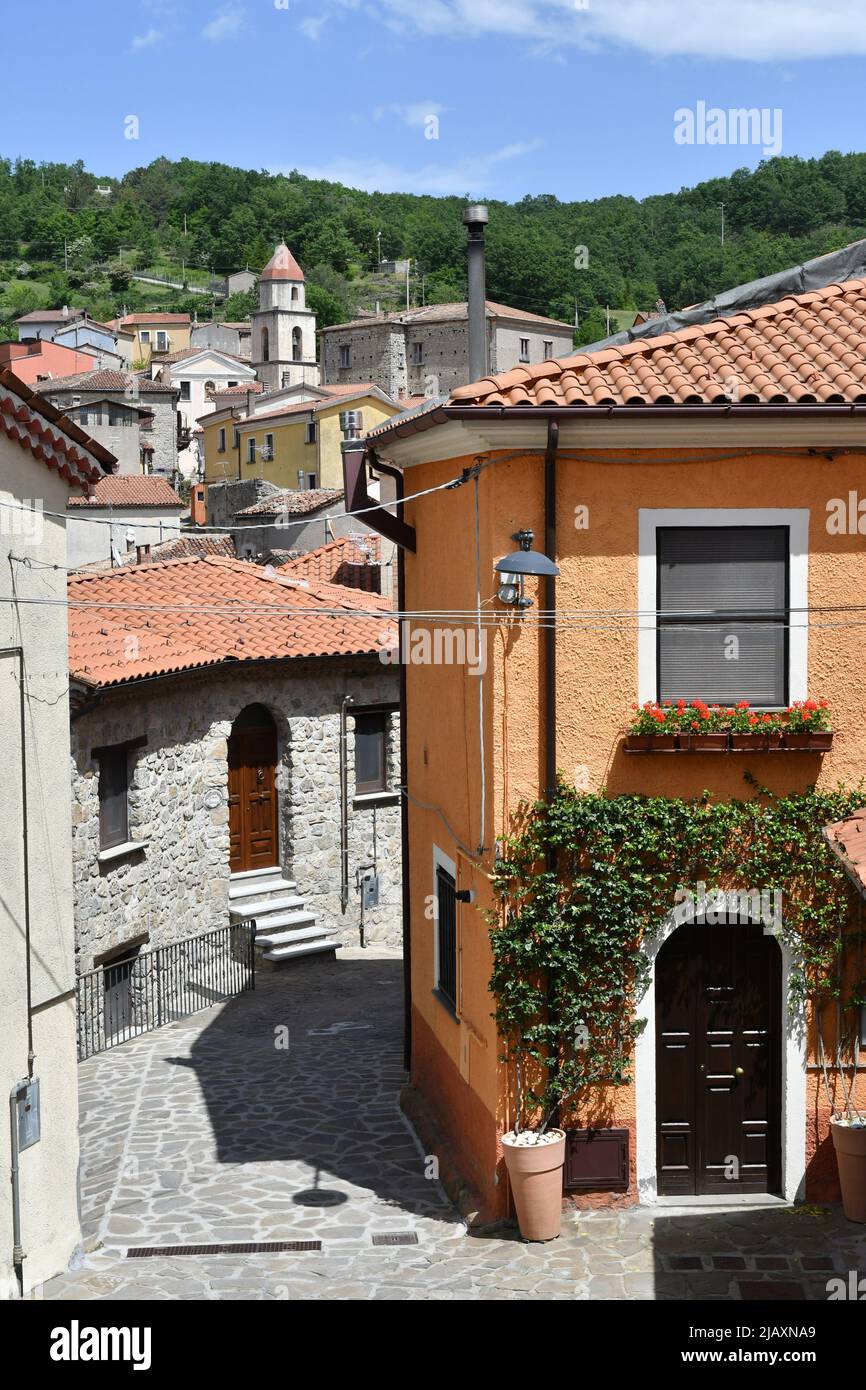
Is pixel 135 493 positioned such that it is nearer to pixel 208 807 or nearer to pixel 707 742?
pixel 208 807

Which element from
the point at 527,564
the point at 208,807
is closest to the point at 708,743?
the point at 527,564

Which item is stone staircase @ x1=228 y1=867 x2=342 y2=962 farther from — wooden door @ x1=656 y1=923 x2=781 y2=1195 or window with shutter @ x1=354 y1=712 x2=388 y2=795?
wooden door @ x1=656 y1=923 x2=781 y2=1195

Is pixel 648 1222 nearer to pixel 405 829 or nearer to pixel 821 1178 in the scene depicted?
pixel 821 1178

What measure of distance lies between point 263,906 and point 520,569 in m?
13.6

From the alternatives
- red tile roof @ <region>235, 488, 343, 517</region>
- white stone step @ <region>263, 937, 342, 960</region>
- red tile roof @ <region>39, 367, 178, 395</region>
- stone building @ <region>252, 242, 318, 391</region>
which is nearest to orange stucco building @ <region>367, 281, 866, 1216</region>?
white stone step @ <region>263, 937, 342, 960</region>

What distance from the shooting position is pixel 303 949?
2195 centimetres

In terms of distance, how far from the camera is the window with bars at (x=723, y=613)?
10.9m

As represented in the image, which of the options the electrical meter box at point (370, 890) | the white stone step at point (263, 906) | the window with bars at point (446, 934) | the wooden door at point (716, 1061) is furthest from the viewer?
the electrical meter box at point (370, 890)

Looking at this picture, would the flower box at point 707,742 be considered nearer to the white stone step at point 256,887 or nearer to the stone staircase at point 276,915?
the stone staircase at point 276,915

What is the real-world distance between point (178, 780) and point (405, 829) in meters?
6.61

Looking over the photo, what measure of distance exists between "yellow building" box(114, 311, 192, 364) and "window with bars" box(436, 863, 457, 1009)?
4293 inches

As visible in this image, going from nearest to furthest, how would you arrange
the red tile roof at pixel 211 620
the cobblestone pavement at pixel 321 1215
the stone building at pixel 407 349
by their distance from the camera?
the cobblestone pavement at pixel 321 1215, the red tile roof at pixel 211 620, the stone building at pixel 407 349

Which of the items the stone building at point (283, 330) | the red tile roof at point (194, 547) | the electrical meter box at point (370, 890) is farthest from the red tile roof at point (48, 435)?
the stone building at point (283, 330)

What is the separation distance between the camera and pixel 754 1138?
11.4 metres
